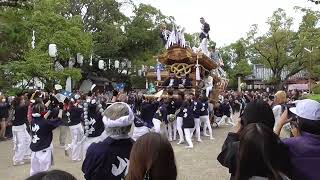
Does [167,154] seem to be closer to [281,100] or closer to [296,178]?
[296,178]

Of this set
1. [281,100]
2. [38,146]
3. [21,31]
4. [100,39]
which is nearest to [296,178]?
[281,100]

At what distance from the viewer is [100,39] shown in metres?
37.2

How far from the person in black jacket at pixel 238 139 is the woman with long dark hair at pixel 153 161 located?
74cm

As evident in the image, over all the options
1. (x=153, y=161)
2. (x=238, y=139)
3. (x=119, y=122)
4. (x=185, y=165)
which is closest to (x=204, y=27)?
(x=185, y=165)

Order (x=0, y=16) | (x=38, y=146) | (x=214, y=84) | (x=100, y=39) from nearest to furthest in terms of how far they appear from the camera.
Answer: (x=38, y=146)
(x=0, y=16)
(x=214, y=84)
(x=100, y=39)

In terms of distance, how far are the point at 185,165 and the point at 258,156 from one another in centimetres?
782

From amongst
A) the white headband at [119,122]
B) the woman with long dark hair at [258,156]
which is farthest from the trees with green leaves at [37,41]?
the woman with long dark hair at [258,156]

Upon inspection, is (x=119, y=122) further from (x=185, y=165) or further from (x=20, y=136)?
(x=20, y=136)

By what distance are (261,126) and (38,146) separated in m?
6.02

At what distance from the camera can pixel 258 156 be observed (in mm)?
3057

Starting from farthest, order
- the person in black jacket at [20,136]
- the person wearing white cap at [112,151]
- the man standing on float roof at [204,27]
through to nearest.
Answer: the man standing on float roof at [204,27] < the person in black jacket at [20,136] < the person wearing white cap at [112,151]

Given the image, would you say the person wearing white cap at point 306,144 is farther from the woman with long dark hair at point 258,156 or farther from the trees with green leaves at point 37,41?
the trees with green leaves at point 37,41

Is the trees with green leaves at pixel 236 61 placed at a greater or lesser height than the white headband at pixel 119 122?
greater

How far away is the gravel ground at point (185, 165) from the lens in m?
9.63
